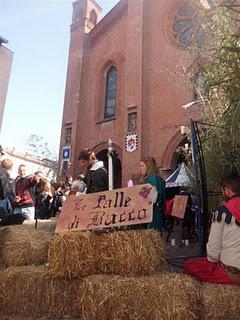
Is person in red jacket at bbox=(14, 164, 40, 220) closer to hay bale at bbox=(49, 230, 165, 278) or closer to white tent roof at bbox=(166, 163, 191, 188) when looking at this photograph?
hay bale at bbox=(49, 230, 165, 278)

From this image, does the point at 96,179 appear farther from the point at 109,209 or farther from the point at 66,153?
the point at 66,153

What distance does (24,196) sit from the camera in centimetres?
680

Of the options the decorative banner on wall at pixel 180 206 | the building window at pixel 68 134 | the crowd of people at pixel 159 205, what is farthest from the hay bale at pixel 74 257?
the building window at pixel 68 134

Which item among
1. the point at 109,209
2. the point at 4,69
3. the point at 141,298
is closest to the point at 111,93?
the point at 4,69

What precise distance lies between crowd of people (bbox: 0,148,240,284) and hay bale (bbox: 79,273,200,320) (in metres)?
0.37

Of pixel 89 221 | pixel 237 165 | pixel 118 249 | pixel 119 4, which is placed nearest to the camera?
pixel 118 249

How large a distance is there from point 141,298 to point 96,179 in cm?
211

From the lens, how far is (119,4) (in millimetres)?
19297

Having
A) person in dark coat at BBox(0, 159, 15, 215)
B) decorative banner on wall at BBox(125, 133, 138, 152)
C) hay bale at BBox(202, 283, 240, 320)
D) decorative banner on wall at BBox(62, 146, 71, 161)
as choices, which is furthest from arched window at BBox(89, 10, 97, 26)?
hay bale at BBox(202, 283, 240, 320)

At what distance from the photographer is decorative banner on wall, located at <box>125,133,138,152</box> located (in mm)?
15914

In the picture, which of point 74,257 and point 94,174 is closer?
point 74,257

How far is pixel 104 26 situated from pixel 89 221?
1829 centimetres

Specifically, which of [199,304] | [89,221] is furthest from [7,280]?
[199,304]

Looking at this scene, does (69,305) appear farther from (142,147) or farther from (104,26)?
(104,26)
